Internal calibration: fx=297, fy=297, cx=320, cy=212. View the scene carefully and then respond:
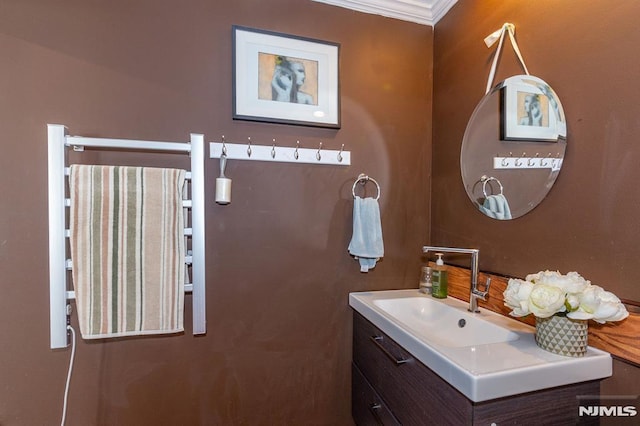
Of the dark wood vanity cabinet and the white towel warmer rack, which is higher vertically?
the white towel warmer rack

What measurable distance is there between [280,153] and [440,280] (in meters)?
1.00

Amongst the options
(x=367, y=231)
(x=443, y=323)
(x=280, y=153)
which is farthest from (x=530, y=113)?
(x=280, y=153)

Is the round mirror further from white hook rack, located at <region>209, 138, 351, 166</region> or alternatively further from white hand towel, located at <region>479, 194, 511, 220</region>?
white hook rack, located at <region>209, 138, 351, 166</region>

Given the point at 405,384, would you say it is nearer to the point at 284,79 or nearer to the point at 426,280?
the point at 426,280

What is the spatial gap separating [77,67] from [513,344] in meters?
1.92

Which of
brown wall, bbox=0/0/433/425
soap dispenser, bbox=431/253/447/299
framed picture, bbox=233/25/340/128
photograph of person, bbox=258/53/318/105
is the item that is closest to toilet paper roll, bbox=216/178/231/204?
brown wall, bbox=0/0/433/425

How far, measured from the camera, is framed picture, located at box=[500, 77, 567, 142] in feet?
3.38

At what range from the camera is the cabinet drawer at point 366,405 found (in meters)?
1.16

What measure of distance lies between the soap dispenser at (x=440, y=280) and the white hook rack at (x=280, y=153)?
688 mm

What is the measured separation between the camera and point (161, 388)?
4.35 ft

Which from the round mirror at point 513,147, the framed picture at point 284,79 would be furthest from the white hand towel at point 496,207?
the framed picture at point 284,79

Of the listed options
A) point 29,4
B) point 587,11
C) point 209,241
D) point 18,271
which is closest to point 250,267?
point 209,241

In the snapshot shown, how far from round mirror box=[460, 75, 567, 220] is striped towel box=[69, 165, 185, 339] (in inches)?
51.3
